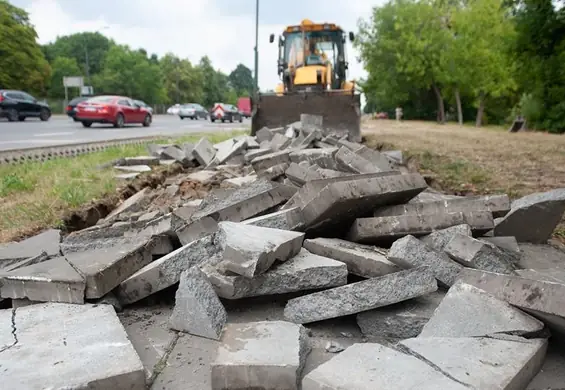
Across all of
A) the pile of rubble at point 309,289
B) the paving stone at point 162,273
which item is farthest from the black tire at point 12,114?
the paving stone at point 162,273

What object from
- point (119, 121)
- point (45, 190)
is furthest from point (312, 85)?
point (119, 121)

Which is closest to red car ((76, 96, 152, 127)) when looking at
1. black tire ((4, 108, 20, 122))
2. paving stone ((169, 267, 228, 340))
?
black tire ((4, 108, 20, 122))

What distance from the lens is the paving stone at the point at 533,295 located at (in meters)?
2.11

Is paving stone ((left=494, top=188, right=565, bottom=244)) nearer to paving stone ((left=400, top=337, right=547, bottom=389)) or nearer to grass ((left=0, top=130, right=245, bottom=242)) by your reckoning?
paving stone ((left=400, top=337, right=547, bottom=389))

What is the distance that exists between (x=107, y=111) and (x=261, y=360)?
62.9 ft

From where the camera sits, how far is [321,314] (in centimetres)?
249

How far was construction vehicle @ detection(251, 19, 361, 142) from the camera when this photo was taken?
11695 mm

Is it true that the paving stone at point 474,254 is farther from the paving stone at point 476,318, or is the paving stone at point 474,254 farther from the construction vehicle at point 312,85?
the construction vehicle at point 312,85

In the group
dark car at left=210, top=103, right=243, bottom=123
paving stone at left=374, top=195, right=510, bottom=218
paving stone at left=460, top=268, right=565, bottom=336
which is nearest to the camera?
paving stone at left=460, top=268, right=565, bottom=336

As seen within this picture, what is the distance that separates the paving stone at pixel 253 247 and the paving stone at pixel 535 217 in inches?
72.9

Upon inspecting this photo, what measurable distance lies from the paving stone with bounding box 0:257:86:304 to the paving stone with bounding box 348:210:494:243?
5.61ft

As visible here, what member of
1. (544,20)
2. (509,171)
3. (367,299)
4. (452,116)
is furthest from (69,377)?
(452,116)

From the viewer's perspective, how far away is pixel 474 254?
9.14 ft

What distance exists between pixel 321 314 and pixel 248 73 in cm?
15728
